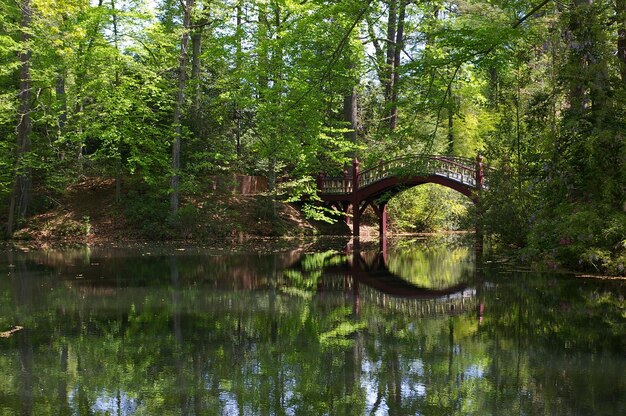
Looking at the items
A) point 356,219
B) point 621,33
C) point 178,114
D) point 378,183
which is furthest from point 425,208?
point 621,33

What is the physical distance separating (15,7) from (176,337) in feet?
67.5

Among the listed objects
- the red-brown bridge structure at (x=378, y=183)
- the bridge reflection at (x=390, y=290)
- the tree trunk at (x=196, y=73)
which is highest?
the tree trunk at (x=196, y=73)

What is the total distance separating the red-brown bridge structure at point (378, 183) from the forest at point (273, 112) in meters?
0.76

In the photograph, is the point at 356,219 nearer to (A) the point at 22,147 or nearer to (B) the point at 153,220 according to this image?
(B) the point at 153,220

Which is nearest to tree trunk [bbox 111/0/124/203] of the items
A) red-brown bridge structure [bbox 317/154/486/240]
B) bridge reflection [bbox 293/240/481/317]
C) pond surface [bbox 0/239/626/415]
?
red-brown bridge structure [bbox 317/154/486/240]

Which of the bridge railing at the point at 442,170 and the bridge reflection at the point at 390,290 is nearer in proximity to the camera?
the bridge reflection at the point at 390,290

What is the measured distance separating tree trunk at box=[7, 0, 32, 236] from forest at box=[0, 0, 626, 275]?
3.0 inches

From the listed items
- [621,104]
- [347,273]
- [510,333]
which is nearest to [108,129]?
[347,273]

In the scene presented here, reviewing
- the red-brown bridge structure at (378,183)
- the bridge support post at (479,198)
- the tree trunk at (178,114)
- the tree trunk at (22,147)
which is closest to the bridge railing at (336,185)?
the red-brown bridge structure at (378,183)

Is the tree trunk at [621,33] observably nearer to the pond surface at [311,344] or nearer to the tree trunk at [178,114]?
the pond surface at [311,344]

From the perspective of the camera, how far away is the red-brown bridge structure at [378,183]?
2106 centimetres

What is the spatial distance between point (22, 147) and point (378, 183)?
12850 millimetres

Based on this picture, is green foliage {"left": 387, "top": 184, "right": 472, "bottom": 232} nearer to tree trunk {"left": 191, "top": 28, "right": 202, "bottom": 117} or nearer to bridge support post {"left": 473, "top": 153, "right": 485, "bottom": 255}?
bridge support post {"left": 473, "top": 153, "right": 485, "bottom": 255}

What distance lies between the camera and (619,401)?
15.9 feet
